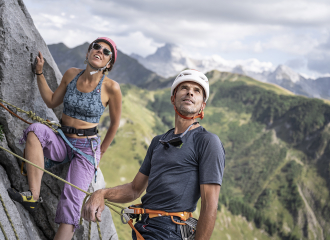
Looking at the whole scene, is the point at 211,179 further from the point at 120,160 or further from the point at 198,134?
the point at 120,160

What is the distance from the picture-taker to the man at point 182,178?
3547 millimetres

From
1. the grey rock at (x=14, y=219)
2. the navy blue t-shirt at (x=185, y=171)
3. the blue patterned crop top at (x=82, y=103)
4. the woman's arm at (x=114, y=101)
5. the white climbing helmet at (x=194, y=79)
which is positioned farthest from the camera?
the woman's arm at (x=114, y=101)

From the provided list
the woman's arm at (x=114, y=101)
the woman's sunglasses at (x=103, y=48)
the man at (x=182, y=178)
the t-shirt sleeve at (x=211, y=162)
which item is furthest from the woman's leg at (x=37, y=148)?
the t-shirt sleeve at (x=211, y=162)

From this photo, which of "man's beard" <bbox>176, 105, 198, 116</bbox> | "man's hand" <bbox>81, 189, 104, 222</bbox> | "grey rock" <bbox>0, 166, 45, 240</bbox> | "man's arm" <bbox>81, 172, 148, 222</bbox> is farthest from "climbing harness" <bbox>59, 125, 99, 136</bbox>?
"man's beard" <bbox>176, 105, 198, 116</bbox>

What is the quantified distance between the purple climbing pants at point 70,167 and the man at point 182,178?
1464 millimetres

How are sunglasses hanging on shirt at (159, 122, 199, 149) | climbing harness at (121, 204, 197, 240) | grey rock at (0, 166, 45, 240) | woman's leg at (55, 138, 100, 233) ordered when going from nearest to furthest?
climbing harness at (121, 204, 197, 240)
sunglasses hanging on shirt at (159, 122, 199, 149)
grey rock at (0, 166, 45, 240)
woman's leg at (55, 138, 100, 233)

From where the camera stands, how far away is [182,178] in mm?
3785

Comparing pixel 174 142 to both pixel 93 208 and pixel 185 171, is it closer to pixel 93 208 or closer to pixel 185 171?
pixel 185 171

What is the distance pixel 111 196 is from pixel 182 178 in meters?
1.22

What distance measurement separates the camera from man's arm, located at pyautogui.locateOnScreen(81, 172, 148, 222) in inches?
156

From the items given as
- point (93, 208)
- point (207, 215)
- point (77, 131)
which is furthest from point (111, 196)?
point (77, 131)

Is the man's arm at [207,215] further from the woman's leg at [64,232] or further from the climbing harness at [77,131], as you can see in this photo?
the climbing harness at [77,131]

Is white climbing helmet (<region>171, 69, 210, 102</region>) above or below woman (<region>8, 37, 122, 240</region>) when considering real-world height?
above

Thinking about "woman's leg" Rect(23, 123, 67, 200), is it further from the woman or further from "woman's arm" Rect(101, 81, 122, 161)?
"woman's arm" Rect(101, 81, 122, 161)
